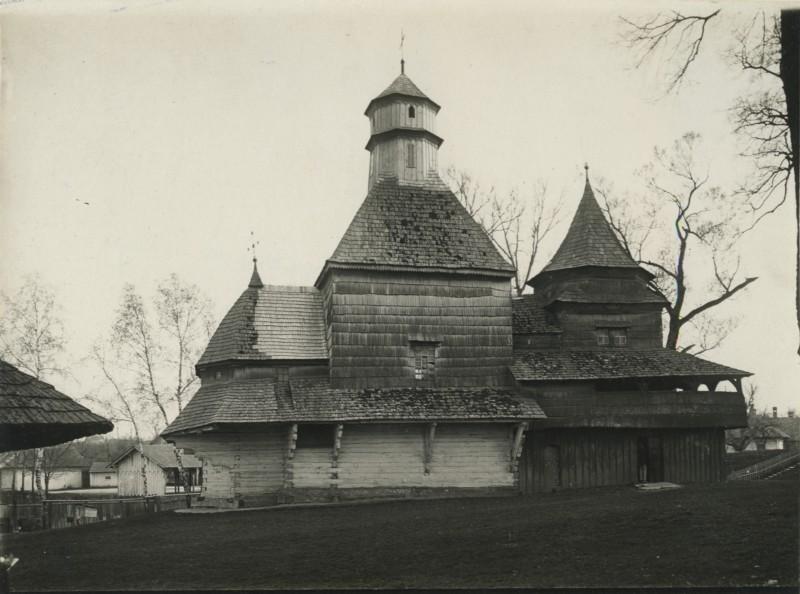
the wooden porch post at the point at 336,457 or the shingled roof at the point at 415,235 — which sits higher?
the shingled roof at the point at 415,235

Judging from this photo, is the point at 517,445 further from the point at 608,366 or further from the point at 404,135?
the point at 404,135

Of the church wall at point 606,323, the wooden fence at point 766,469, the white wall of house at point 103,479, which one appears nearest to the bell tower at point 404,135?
the church wall at point 606,323

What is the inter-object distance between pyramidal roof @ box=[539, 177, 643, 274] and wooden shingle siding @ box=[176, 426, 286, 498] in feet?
36.7

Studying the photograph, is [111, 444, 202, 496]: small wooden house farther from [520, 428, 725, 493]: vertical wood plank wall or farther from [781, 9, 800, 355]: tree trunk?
[781, 9, 800, 355]: tree trunk

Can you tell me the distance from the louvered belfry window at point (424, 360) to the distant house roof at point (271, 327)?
8.99 ft

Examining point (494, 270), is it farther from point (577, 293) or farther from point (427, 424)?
point (427, 424)

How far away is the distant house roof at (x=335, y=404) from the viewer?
20703mm

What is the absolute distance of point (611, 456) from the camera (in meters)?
22.8

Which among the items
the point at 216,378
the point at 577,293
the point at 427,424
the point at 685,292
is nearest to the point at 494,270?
the point at 577,293

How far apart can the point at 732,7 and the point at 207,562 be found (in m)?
12.6

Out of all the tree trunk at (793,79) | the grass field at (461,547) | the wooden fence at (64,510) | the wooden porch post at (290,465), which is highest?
the tree trunk at (793,79)

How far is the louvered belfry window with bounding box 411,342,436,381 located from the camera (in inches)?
885

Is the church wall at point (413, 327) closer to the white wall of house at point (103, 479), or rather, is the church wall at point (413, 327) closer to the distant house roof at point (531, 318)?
the distant house roof at point (531, 318)

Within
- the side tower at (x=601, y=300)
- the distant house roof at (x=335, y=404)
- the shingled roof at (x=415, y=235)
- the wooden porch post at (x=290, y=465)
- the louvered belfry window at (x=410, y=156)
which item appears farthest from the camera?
the louvered belfry window at (x=410, y=156)
